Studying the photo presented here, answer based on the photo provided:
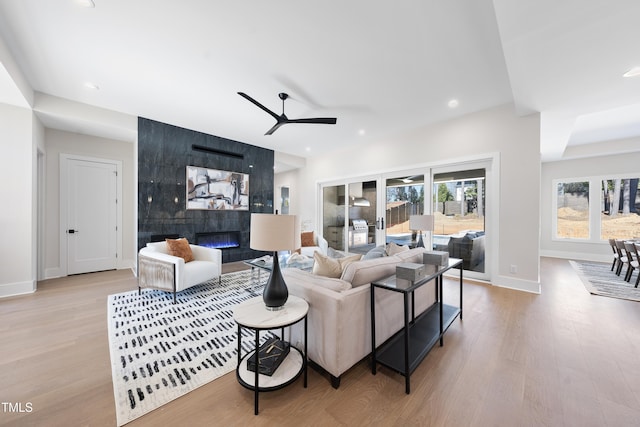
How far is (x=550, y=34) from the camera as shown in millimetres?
1986

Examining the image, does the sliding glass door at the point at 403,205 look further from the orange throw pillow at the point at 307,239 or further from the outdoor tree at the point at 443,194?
the orange throw pillow at the point at 307,239

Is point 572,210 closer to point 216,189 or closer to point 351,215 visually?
point 351,215

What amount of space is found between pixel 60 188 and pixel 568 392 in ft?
24.3

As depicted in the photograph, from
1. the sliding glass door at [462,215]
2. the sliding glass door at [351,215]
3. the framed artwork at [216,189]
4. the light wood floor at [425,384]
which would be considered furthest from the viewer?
the sliding glass door at [351,215]

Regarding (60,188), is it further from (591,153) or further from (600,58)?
(591,153)

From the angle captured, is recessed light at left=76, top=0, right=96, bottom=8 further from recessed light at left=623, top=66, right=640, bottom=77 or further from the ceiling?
recessed light at left=623, top=66, right=640, bottom=77

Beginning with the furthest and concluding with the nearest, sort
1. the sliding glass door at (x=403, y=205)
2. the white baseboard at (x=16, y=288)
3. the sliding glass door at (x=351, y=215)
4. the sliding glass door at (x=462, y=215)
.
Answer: the sliding glass door at (x=351, y=215)
the sliding glass door at (x=403, y=205)
the sliding glass door at (x=462, y=215)
the white baseboard at (x=16, y=288)

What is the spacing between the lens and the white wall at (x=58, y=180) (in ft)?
14.3

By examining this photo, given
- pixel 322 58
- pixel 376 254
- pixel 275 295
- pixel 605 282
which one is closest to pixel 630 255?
pixel 605 282

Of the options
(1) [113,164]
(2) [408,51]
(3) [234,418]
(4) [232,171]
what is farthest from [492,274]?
(1) [113,164]

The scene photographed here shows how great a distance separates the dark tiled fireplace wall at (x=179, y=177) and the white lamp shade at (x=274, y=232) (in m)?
4.14

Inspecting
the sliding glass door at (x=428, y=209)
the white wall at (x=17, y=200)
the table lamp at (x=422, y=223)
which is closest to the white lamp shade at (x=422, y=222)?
the table lamp at (x=422, y=223)

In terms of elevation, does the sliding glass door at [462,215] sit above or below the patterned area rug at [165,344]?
above

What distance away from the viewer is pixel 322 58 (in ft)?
8.95
